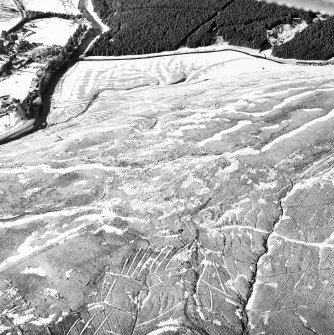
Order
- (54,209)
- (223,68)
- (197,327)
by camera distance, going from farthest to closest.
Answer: (223,68), (54,209), (197,327)

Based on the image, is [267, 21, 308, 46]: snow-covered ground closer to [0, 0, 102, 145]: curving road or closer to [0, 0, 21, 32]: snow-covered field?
[0, 0, 102, 145]: curving road

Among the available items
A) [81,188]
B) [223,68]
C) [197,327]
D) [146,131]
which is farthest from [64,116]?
[197,327]

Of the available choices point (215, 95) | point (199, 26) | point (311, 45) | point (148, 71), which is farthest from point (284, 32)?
point (215, 95)

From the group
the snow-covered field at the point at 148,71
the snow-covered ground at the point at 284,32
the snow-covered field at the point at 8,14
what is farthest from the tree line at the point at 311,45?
the snow-covered field at the point at 8,14

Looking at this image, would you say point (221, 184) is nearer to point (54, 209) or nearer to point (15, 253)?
point (54, 209)

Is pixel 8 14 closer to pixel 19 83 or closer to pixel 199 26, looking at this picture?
pixel 19 83

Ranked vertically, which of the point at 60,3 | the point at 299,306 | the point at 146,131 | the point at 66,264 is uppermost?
the point at 60,3

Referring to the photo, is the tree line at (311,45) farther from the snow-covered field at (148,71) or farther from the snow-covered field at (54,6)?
the snow-covered field at (54,6)
